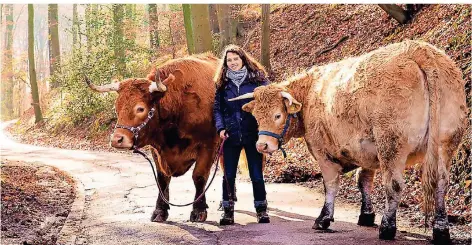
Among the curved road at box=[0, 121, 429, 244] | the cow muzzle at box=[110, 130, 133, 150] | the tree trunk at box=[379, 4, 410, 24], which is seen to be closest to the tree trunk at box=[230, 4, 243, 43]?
the tree trunk at box=[379, 4, 410, 24]

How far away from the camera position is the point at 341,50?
17.2 metres

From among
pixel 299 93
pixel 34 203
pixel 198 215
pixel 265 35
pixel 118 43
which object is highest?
pixel 118 43

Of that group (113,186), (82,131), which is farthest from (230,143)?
(82,131)

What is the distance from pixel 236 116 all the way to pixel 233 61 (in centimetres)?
69

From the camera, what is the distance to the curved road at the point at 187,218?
21.3 feet

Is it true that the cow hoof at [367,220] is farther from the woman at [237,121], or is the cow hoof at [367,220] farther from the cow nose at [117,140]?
the cow nose at [117,140]

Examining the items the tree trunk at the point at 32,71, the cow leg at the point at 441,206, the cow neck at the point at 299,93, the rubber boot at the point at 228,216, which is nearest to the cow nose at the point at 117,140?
the rubber boot at the point at 228,216

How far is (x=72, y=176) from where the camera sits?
1384 centimetres

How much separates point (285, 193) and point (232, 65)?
3262 mm

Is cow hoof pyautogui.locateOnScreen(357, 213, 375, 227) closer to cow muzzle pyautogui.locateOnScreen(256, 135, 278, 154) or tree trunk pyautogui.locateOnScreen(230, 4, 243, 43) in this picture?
cow muzzle pyautogui.locateOnScreen(256, 135, 278, 154)

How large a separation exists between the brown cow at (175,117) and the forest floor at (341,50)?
7.74 ft

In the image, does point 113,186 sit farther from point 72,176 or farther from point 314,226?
point 314,226

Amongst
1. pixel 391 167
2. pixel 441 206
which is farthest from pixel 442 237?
pixel 391 167

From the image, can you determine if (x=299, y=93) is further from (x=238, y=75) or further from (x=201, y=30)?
(x=201, y=30)
